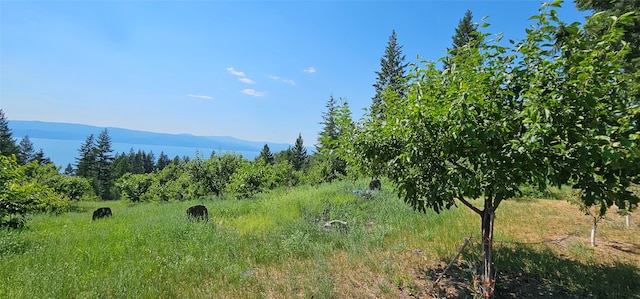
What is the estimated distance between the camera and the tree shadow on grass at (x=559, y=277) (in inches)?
143

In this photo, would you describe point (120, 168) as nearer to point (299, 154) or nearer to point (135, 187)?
point (299, 154)

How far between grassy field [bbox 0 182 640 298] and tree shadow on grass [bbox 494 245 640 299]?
0.02 m

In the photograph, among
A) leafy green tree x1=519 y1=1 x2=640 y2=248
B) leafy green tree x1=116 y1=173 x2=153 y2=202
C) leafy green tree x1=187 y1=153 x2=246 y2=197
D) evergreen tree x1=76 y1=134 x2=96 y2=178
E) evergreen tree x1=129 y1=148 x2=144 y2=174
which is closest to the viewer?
leafy green tree x1=519 y1=1 x2=640 y2=248

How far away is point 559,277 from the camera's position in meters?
4.01

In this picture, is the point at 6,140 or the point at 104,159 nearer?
the point at 6,140

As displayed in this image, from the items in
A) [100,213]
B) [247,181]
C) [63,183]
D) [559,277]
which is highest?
[559,277]

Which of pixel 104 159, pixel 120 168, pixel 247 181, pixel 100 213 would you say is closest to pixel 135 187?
pixel 247 181

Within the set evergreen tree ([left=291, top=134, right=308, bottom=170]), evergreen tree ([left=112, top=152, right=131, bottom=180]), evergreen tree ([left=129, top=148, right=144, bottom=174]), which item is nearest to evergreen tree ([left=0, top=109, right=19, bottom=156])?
evergreen tree ([left=112, top=152, right=131, bottom=180])

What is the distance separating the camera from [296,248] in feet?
17.2

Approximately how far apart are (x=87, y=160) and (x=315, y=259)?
6475 centimetres

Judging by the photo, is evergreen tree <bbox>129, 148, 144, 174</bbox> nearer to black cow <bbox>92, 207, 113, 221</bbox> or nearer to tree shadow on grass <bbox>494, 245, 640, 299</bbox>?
black cow <bbox>92, 207, 113, 221</bbox>

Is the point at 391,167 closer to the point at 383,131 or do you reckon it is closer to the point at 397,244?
the point at 383,131

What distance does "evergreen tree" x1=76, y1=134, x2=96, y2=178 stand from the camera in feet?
172

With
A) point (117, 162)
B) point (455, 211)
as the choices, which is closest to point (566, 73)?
point (455, 211)
